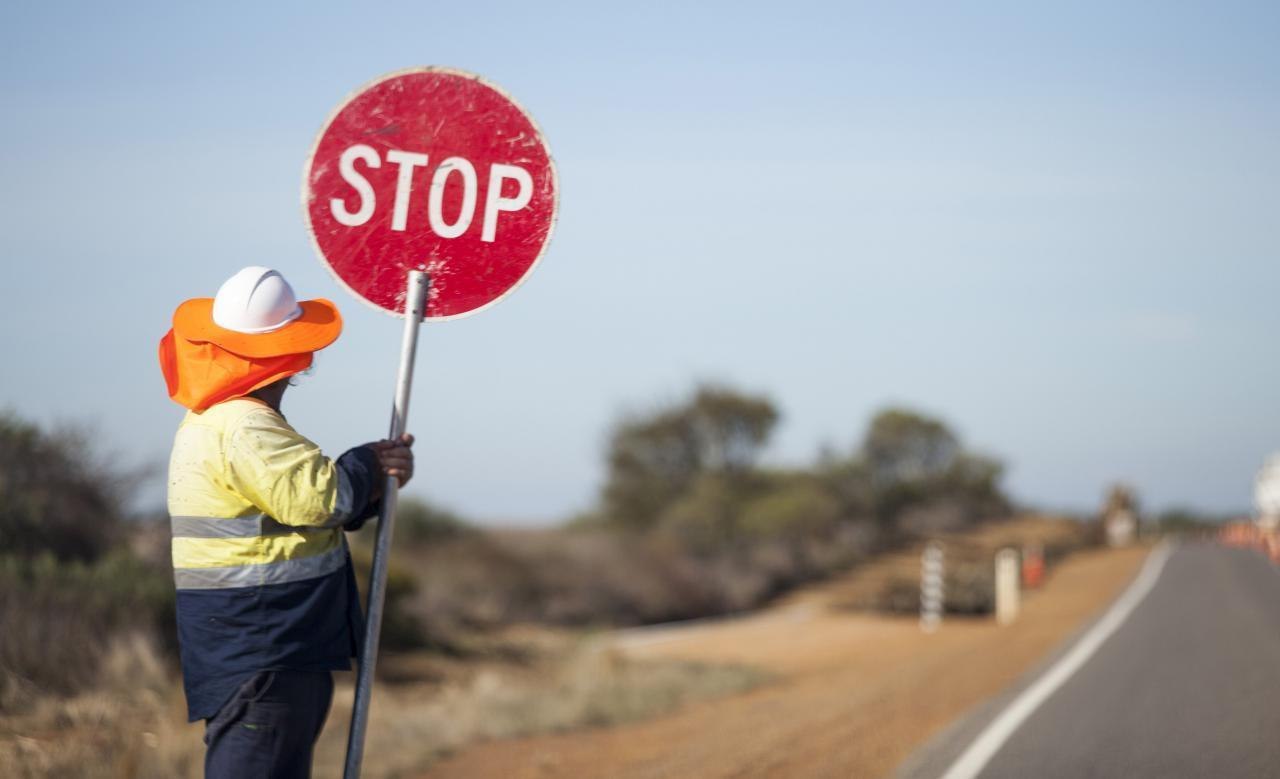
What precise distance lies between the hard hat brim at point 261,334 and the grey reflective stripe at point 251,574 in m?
0.62

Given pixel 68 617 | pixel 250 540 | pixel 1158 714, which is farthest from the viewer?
pixel 68 617

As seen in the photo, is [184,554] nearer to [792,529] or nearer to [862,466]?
[792,529]

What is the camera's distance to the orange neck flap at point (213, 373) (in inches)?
155

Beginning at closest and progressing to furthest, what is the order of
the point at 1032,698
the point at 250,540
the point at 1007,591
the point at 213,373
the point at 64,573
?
1. the point at 250,540
2. the point at 213,373
3. the point at 1032,698
4. the point at 64,573
5. the point at 1007,591

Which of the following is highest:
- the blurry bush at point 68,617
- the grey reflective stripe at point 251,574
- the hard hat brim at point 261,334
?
the hard hat brim at point 261,334

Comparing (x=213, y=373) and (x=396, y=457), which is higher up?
(x=213, y=373)

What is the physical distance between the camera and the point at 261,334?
3938 millimetres

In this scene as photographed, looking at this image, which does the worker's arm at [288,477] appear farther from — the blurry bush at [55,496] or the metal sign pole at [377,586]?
the blurry bush at [55,496]

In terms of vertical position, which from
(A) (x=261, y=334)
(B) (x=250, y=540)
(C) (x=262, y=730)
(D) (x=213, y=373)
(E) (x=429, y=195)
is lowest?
(C) (x=262, y=730)

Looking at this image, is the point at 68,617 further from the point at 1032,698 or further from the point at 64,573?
the point at 1032,698

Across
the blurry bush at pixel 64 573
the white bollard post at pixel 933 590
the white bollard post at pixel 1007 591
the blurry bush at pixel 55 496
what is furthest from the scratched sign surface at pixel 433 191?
the white bollard post at pixel 1007 591

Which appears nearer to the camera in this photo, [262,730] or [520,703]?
[262,730]

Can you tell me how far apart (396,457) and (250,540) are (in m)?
0.50

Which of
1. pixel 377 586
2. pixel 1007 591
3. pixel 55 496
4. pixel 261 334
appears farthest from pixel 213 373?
pixel 1007 591
